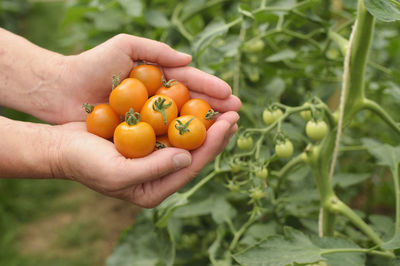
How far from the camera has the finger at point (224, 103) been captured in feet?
3.44

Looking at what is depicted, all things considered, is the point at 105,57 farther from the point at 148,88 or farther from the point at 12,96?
the point at 12,96

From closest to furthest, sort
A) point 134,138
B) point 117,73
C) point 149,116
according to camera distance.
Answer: point 134,138
point 149,116
point 117,73

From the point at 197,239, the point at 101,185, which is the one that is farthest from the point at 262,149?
the point at 197,239

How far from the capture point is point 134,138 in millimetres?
894

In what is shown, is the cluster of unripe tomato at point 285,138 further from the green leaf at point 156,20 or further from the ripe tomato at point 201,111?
the green leaf at point 156,20

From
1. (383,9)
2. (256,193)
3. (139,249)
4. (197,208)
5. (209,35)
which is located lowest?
(139,249)

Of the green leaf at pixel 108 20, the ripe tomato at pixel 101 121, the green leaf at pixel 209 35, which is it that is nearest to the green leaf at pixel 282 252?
the ripe tomato at pixel 101 121

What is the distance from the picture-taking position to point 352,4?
4.16ft

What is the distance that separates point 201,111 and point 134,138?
209 millimetres

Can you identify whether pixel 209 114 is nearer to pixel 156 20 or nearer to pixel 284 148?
pixel 284 148

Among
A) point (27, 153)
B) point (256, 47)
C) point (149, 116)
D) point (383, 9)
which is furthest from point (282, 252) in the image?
point (256, 47)

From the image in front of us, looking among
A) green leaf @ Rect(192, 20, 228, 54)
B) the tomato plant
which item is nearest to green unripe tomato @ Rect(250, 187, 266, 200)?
the tomato plant

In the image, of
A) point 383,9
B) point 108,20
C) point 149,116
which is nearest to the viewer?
point 383,9

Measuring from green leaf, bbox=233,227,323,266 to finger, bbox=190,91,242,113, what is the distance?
34 cm
